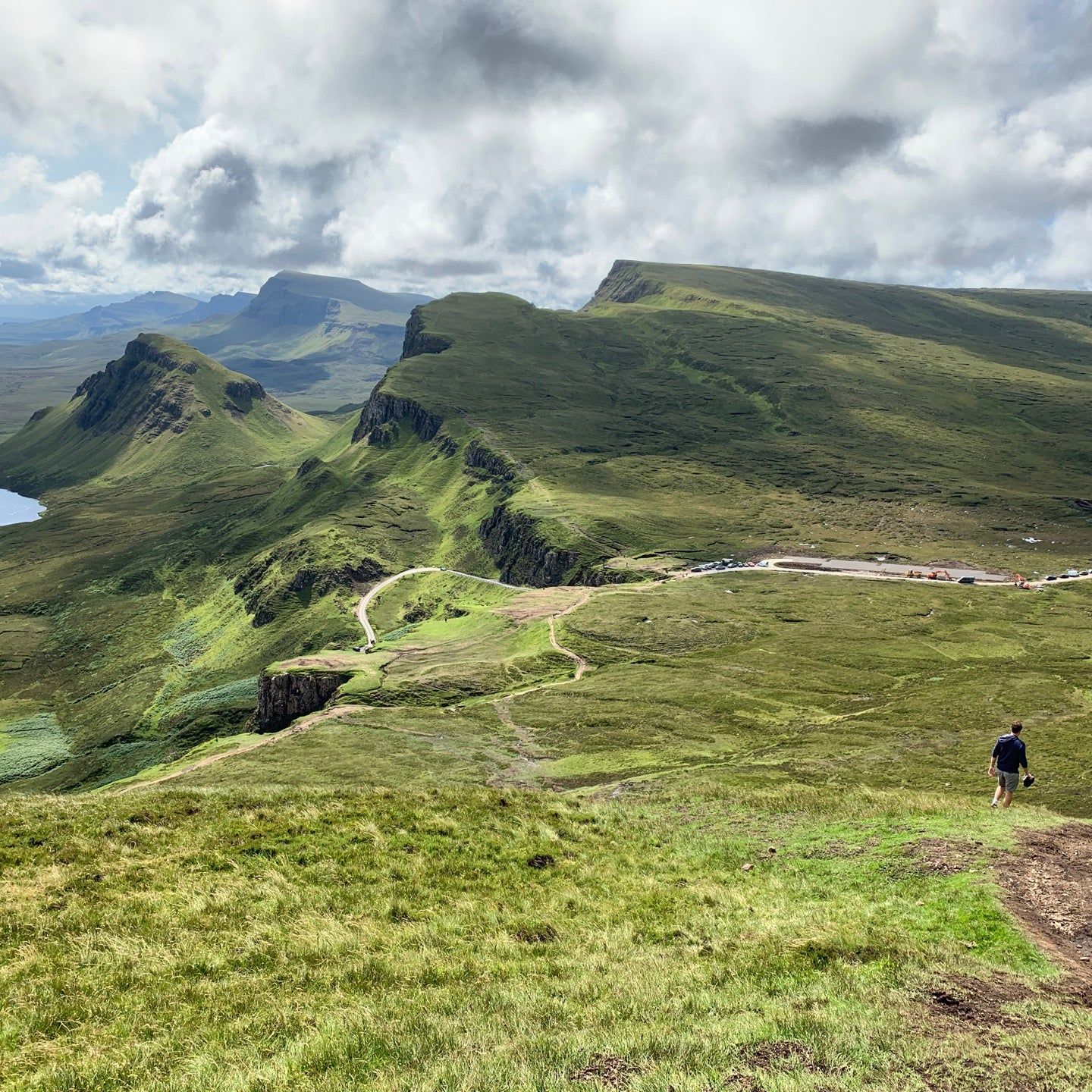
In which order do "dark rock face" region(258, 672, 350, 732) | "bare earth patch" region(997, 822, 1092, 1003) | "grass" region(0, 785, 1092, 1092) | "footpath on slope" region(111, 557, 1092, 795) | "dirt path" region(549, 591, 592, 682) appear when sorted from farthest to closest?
1. "dark rock face" region(258, 672, 350, 732)
2. "dirt path" region(549, 591, 592, 682)
3. "footpath on slope" region(111, 557, 1092, 795)
4. "bare earth patch" region(997, 822, 1092, 1003)
5. "grass" region(0, 785, 1092, 1092)

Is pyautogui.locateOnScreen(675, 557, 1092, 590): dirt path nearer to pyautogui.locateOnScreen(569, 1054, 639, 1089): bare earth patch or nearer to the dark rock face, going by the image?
the dark rock face

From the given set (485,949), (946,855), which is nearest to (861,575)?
(946,855)

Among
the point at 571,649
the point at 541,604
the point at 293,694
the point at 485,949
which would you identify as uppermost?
the point at 541,604

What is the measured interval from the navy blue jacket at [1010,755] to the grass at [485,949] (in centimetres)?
288

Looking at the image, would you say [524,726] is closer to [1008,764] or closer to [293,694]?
[293,694]

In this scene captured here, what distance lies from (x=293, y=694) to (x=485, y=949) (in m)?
104

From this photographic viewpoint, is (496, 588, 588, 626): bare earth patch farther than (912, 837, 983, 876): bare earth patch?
Yes

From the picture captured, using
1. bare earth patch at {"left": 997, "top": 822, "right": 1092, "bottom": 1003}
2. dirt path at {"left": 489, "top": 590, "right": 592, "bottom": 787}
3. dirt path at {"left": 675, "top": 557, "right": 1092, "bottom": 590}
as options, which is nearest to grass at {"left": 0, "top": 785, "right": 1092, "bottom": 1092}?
bare earth patch at {"left": 997, "top": 822, "right": 1092, "bottom": 1003}

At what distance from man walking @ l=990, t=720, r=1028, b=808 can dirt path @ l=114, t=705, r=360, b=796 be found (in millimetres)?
75200

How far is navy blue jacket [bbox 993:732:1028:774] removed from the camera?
1209 inches

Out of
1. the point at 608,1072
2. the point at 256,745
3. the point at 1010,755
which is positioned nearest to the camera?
the point at 608,1072

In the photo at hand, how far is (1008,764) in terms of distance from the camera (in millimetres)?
31016

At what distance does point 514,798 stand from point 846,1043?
2371cm

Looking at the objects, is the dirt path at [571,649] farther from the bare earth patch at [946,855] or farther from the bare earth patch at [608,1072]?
the bare earth patch at [608,1072]
